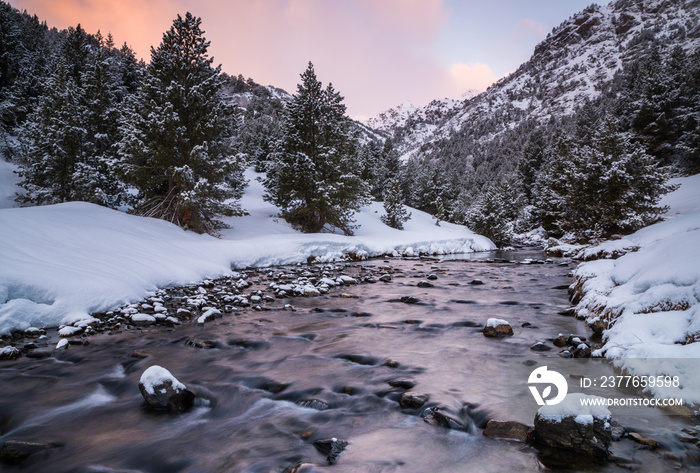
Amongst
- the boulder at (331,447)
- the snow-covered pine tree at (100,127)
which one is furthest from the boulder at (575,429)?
the snow-covered pine tree at (100,127)

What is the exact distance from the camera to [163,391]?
3824mm

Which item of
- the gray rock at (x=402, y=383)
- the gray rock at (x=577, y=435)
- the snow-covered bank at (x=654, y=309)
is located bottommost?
the gray rock at (x=402, y=383)

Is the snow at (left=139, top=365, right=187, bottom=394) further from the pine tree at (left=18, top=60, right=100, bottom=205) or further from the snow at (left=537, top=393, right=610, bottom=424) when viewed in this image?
the pine tree at (left=18, top=60, right=100, bottom=205)

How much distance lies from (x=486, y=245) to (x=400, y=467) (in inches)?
1289

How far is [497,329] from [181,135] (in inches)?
727

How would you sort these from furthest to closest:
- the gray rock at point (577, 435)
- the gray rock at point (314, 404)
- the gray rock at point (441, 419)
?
the gray rock at point (314, 404)
the gray rock at point (441, 419)
the gray rock at point (577, 435)

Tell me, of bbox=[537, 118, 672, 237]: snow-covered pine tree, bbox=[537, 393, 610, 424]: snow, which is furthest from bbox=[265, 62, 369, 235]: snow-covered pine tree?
bbox=[537, 393, 610, 424]: snow

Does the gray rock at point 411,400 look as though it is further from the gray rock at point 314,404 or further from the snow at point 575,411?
the snow at point 575,411

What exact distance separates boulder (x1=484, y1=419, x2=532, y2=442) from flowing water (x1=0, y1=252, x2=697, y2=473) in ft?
0.38

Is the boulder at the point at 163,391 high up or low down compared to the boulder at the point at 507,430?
down

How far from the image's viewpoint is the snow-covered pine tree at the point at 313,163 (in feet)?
76.0

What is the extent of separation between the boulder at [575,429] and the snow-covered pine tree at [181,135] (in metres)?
17.7

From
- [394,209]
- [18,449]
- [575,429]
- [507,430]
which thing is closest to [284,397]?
[18,449]

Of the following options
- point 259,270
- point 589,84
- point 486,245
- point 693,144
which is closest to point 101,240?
point 259,270
